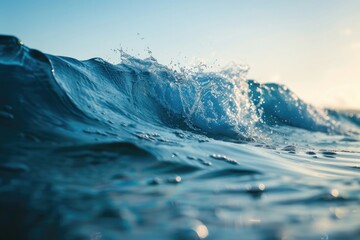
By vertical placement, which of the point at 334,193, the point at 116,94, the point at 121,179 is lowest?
the point at 121,179

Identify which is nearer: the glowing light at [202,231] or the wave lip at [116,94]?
the glowing light at [202,231]

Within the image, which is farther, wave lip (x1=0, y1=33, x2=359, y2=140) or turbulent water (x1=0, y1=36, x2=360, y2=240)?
wave lip (x1=0, y1=33, x2=359, y2=140)

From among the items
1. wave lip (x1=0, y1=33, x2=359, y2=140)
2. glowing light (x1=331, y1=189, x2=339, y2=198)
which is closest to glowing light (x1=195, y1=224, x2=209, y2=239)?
glowing light (x1=331, y1=189, x2=339, y2=198)

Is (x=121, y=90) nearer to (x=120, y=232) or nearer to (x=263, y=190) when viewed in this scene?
(x=263, y=190)

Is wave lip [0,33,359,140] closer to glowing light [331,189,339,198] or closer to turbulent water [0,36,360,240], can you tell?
turbulent water [0,36,360,240]

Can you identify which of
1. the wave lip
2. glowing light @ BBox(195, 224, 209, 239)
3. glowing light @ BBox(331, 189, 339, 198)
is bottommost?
glowing light @ BBox(195, 224, 209, 239)

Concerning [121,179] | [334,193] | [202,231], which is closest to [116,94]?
[121,179]

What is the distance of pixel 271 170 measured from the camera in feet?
9.73

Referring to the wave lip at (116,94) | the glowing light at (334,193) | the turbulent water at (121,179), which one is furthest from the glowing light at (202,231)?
the wave lip at (116,94)

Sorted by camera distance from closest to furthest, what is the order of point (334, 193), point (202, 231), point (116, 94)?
1. point (202, 231)
2. point (334, 193)
3. point (116, 94)

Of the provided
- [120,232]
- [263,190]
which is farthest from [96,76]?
[120,232]

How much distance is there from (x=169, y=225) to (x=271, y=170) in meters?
1.72

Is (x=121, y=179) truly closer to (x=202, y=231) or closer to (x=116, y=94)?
(x=202, y=231)

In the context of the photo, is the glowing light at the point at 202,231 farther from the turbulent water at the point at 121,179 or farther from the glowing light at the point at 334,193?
the glowing light at the point at 334,193
